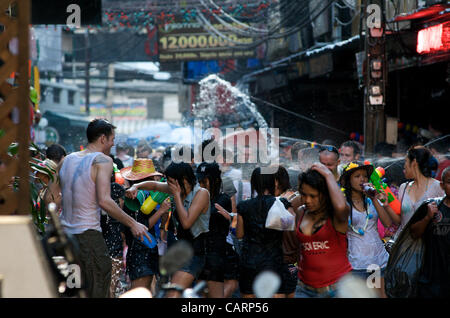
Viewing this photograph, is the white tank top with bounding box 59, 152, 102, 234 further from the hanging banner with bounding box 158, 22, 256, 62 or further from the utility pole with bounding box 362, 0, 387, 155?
the hanging banner with bounding box 158, 22, 256, 62

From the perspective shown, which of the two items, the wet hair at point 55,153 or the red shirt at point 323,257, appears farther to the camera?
the wet hair at point 55,153

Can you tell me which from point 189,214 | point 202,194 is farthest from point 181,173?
point 189,214

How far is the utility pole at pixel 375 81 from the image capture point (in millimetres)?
11953

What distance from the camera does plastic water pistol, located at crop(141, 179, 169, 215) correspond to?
7.01m

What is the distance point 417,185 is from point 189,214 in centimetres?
218

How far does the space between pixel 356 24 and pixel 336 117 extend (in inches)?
189

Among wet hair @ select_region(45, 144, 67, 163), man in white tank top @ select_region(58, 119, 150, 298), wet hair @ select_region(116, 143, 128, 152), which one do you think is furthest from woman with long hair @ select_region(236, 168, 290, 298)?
wet hair @ select_region(116, 143, 128, 152)

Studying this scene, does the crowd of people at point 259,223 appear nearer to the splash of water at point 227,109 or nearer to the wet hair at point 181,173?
the wet hair at point 181,173

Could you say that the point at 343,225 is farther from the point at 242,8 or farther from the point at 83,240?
the point at 242,8

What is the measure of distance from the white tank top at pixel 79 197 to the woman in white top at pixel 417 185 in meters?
2.69

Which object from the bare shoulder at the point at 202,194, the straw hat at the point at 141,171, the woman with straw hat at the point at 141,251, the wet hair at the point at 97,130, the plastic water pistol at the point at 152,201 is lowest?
the woman with straw hat at the point at 141,251

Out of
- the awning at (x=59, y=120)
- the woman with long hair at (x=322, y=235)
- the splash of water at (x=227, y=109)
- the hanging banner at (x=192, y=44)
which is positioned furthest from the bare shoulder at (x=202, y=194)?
the awning at (x=59, y=120)

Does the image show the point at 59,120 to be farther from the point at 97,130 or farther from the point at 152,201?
the point at 97,130

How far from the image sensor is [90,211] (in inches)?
230
